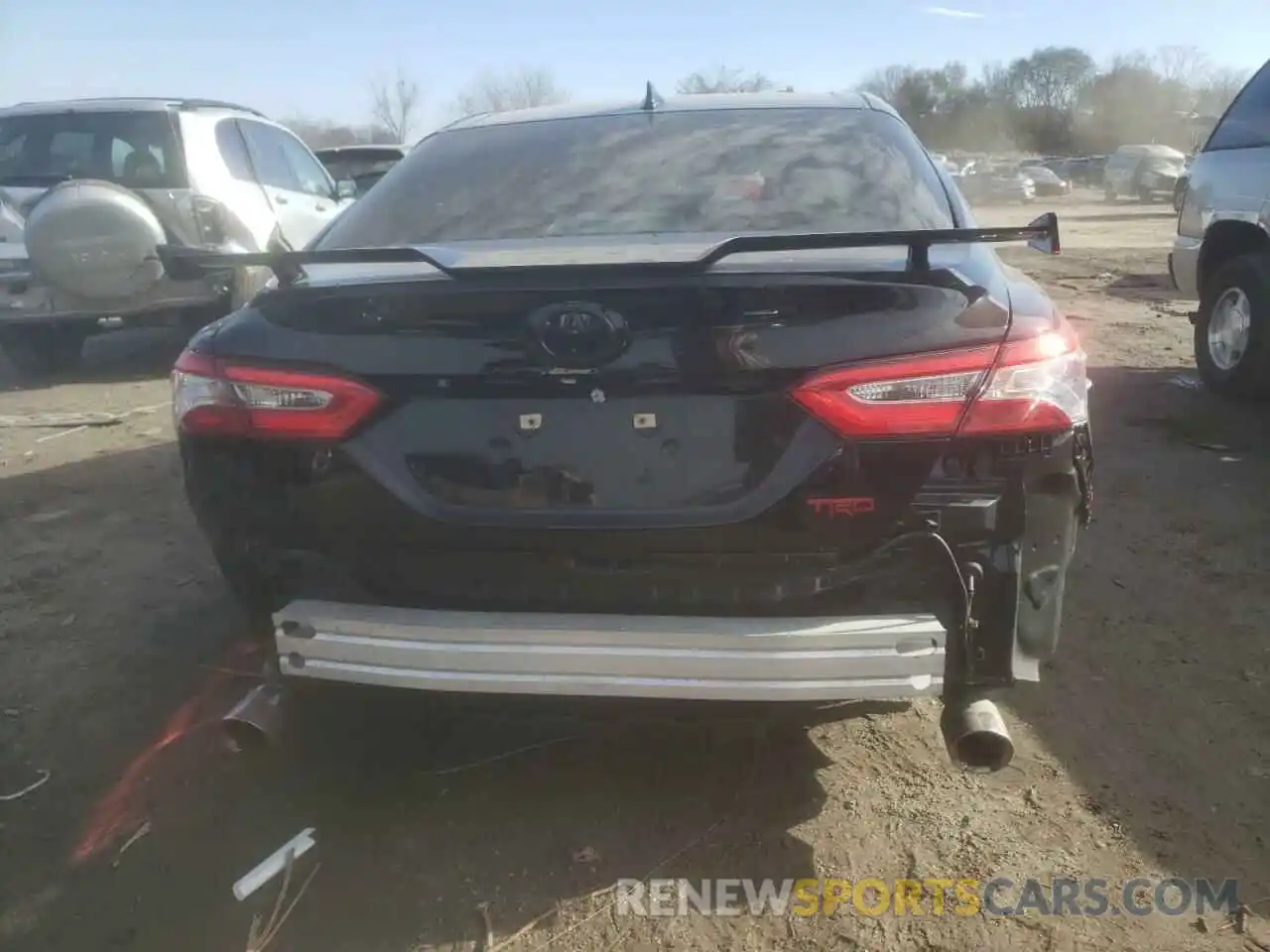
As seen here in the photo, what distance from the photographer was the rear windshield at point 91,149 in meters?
6.92

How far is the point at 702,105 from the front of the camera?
3.17 m

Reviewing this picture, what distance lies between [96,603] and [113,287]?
342cm

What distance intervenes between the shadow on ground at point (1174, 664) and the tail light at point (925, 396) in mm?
1115

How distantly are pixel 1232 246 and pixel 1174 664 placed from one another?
3.74m

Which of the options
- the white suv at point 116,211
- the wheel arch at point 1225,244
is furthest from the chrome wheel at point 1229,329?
the white suv at point 116,211

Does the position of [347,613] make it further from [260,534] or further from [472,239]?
[472,239]

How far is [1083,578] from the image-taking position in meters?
3.72

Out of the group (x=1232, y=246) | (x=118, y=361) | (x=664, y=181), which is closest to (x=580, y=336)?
(x=664, y=181)

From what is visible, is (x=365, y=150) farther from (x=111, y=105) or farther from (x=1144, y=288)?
(x=1144, y=288)

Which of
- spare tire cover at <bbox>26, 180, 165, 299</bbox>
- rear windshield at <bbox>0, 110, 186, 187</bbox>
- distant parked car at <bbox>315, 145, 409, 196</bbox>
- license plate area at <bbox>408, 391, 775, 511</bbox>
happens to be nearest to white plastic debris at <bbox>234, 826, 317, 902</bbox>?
license plate area at <bbox>408, 391, 775, 511</bbox>

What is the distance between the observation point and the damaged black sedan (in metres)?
1.95

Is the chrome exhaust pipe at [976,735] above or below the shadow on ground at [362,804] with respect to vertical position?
above

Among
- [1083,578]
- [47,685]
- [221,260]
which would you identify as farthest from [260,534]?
[1083,578]

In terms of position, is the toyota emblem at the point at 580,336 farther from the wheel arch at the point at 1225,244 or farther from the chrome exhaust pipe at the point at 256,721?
the wheel arch at the point at 1225,244
